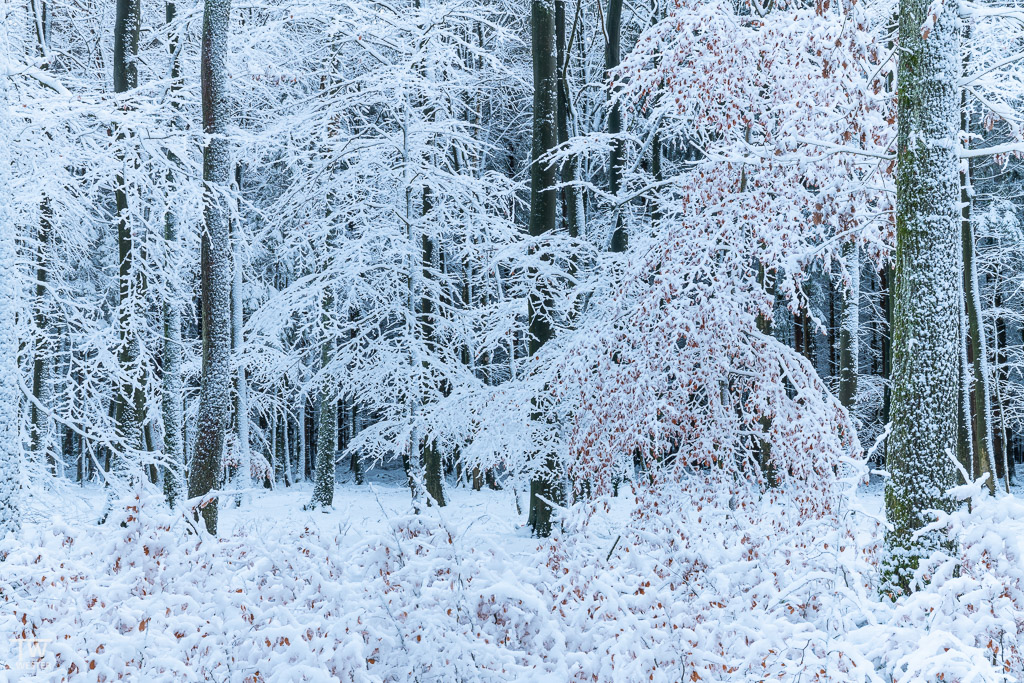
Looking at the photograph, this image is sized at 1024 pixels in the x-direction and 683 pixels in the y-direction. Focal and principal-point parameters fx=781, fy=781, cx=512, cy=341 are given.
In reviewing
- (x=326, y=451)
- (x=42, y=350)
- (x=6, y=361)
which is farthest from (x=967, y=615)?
(x=42, y=350)

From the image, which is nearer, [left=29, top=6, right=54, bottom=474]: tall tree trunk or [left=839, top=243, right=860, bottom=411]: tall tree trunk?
[left=29, top=6, right=54, bottom=474]: tall tree trunk

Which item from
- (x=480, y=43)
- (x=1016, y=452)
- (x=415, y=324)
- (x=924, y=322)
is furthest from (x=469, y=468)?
(x=1016, y=452)

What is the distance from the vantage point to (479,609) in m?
5.64

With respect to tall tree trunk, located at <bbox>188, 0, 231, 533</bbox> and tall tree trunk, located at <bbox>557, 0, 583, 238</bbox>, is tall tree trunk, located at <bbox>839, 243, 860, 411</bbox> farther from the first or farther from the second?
tall tree trunk, located at <bbox>188, 0, 231, 533</bbox>

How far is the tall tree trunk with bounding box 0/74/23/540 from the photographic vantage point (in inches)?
273

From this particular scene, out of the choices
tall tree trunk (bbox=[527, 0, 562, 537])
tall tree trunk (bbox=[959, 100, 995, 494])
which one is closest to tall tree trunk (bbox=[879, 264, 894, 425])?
tall tree trunk (bbox=[959, 100, 995, 494])

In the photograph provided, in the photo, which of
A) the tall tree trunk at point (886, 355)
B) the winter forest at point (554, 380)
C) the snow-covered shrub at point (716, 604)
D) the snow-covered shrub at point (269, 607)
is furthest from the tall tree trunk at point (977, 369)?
the snow-covered shrub at point (269, 607)

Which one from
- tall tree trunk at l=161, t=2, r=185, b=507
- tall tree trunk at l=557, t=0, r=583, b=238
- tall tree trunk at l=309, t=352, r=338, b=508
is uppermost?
tall tree trunk at l=557, t=0, r=583, b=238

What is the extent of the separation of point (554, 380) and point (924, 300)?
484 centimetres

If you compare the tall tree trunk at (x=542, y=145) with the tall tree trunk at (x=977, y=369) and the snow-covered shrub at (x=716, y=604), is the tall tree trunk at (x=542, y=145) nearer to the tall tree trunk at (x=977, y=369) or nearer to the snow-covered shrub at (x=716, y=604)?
the snow-covered shrub at (x=716, y=604)

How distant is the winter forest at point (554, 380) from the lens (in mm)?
5031

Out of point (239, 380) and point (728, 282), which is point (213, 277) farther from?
point (239, 380)

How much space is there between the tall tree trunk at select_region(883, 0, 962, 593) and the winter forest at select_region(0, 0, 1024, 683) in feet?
0.09

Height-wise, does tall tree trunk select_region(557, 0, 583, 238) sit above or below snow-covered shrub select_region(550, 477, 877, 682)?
above
